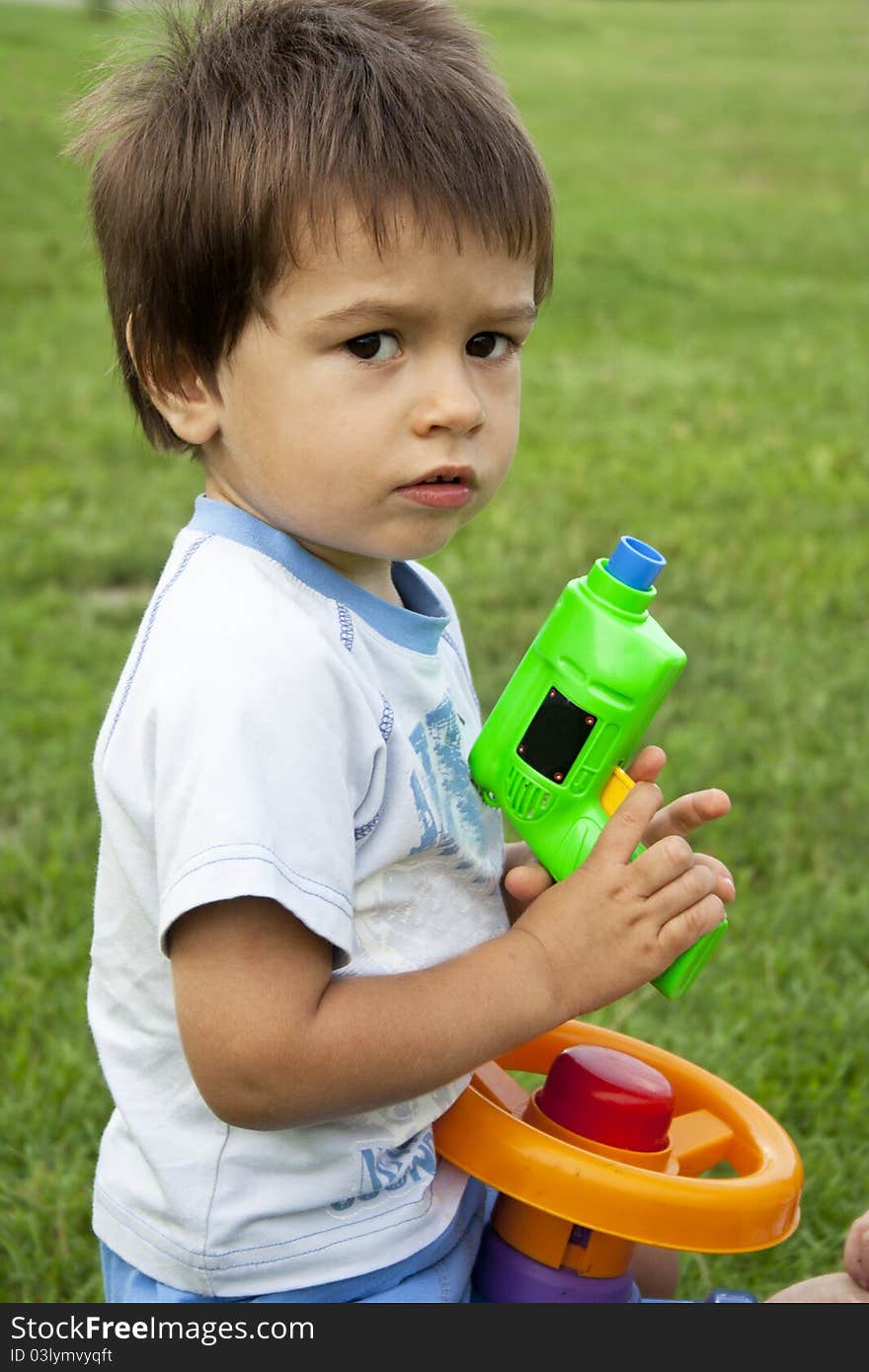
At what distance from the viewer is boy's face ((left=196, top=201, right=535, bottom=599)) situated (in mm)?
1687

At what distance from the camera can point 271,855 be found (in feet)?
5.12

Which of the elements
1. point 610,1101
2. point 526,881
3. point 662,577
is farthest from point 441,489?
point 662,577

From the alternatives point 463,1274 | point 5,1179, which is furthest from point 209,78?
point 5,1179

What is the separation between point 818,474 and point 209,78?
4.65 m

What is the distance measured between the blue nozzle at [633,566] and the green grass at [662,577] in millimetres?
823

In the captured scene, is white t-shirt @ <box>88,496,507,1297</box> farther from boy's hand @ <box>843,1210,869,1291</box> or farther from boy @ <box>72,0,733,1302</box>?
boy's hand @ <box>843,1210,869,1291</box>

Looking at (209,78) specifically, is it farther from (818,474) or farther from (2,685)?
(818,474)

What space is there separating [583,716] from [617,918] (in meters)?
0.21

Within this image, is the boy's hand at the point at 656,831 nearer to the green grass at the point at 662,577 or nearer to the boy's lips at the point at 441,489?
the boy's lips at the point at 441,489

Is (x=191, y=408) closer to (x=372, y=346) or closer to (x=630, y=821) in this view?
(x=372, y=346)

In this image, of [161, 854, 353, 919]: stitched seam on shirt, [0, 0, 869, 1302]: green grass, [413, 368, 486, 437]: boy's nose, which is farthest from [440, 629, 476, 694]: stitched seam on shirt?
[0, 0, 869, 1302]: green grass

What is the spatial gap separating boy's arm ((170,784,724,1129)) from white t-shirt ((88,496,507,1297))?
0.05 meters

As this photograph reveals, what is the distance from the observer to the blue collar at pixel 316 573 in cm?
178

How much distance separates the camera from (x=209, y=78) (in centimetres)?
179
